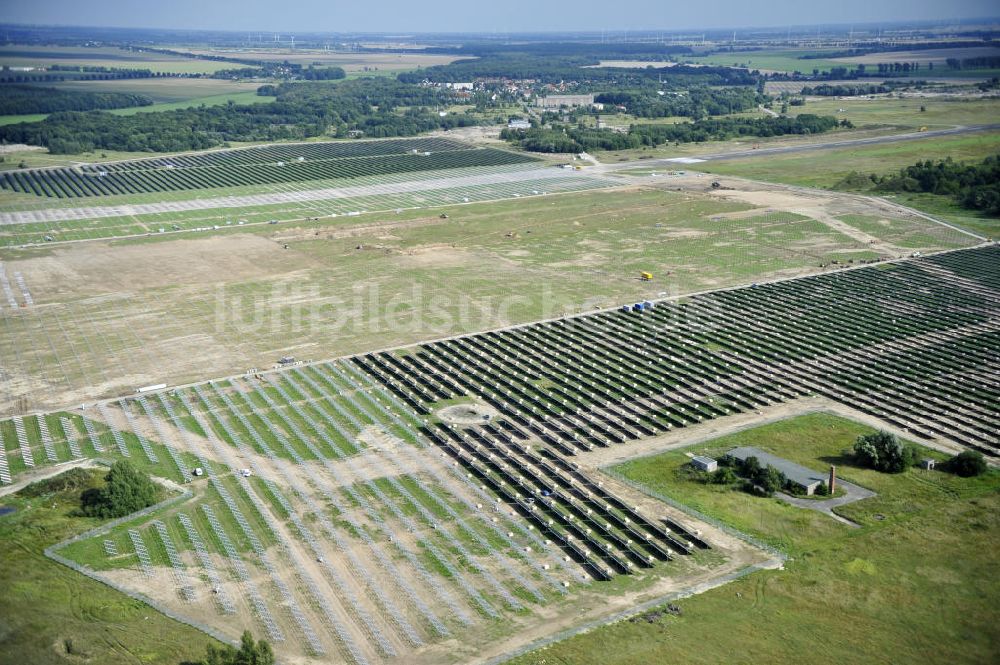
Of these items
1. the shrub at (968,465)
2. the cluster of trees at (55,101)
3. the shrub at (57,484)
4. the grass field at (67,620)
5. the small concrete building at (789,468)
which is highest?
the cluster of trees at (55,101)

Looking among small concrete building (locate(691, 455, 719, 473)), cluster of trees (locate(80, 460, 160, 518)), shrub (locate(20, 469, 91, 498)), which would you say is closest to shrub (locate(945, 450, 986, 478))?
small concrete building (locate(691, 455, 719, 473))

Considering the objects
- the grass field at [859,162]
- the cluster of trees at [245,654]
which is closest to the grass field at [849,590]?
the cluster of trees at [245,654]

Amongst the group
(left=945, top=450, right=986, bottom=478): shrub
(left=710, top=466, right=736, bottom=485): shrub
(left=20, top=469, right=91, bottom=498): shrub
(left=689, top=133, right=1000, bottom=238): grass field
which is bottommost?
(left=20, top=469, right=91, bottom=498): shrub

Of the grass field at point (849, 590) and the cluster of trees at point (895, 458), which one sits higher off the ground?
the cluster of trees at point (895, 458)

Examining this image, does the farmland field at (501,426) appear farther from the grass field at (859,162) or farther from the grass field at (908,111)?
the grass field at (908,111)

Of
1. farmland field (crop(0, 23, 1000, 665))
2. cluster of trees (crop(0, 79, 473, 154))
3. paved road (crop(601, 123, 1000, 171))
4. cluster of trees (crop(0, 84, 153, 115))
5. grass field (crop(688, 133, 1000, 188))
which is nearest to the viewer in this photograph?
farmland field (crop(0, 23, 1000, 665))

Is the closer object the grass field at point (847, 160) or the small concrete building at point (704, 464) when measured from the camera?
the small concrete building at point (704, 464)

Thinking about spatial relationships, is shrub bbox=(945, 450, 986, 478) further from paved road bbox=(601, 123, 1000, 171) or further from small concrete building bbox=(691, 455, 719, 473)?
paved road bbox=(601, 123, 1000, 171)
